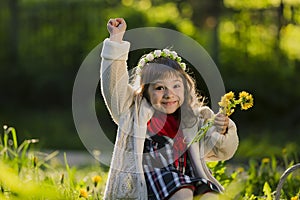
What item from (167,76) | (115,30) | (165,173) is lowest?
(165,173)

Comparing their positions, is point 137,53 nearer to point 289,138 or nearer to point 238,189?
point 289,138

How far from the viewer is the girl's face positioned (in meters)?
3.51

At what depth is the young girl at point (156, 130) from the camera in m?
3.38

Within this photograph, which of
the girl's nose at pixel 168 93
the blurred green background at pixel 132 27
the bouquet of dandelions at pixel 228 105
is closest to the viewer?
Result: the bouquet of dandelions at pixel 228 105

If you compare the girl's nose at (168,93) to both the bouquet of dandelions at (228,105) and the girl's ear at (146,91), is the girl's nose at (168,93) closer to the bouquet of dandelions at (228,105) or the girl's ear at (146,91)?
the girl's ear at (146,91)

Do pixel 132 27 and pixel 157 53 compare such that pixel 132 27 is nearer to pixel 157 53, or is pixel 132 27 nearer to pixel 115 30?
pixel 157 53

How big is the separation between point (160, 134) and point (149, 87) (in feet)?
0.73

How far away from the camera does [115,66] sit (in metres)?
3.37

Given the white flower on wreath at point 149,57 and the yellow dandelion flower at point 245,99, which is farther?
the white flower on wreath at point 149,57

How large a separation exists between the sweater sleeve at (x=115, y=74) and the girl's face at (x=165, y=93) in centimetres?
13

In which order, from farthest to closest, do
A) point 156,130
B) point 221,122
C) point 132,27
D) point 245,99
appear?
point 132,27, point 156,130, point 221,122, point 245,99

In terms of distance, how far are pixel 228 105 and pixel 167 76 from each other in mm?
349

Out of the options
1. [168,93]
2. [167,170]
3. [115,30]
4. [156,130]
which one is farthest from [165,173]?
[115,30]

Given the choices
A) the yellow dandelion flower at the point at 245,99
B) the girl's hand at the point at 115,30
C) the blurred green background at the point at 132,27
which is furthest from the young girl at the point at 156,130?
the blurred green background at the point at 132,27
